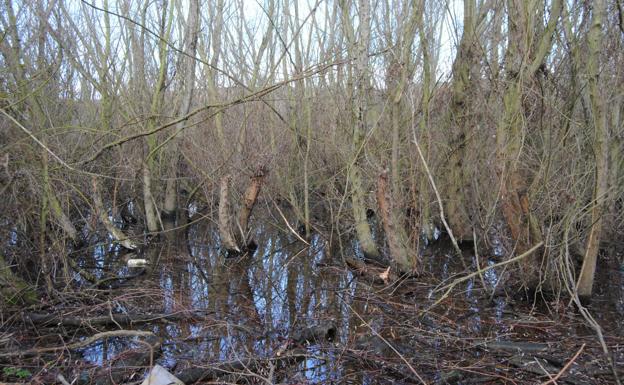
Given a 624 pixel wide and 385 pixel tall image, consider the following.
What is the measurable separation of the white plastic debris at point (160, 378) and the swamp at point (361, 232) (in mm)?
14

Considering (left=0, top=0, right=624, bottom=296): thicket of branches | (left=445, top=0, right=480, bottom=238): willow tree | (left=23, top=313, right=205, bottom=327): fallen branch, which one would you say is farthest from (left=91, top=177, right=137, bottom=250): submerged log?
(left=445, top=0, right=480, bottom=238): willow tree

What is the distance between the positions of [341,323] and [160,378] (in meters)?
2.11

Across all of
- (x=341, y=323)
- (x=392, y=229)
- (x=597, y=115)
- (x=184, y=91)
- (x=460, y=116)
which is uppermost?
(x=184, y=91)

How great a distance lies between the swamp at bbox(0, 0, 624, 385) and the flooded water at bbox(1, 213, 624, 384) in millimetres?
28

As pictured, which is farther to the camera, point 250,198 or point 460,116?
point 250,198

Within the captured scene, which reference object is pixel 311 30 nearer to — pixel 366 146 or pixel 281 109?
pixel 281 109

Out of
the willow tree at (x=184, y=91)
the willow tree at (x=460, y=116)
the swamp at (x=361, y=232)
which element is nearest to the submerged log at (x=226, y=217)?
the swamp at (x=361, y=232)

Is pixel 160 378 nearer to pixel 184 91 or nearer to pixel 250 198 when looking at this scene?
pixel 250 198

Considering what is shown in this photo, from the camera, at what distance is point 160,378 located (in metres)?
3.27

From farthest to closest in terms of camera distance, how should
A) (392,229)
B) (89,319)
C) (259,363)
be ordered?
(392,229) → (89,319) → (259,363)

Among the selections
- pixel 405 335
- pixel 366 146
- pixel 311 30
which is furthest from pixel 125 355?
pixel 311 30

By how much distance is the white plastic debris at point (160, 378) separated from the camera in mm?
3232

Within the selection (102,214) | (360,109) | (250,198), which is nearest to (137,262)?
(102,214)

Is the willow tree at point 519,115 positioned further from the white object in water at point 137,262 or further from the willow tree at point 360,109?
the white object in water at point 137,262
